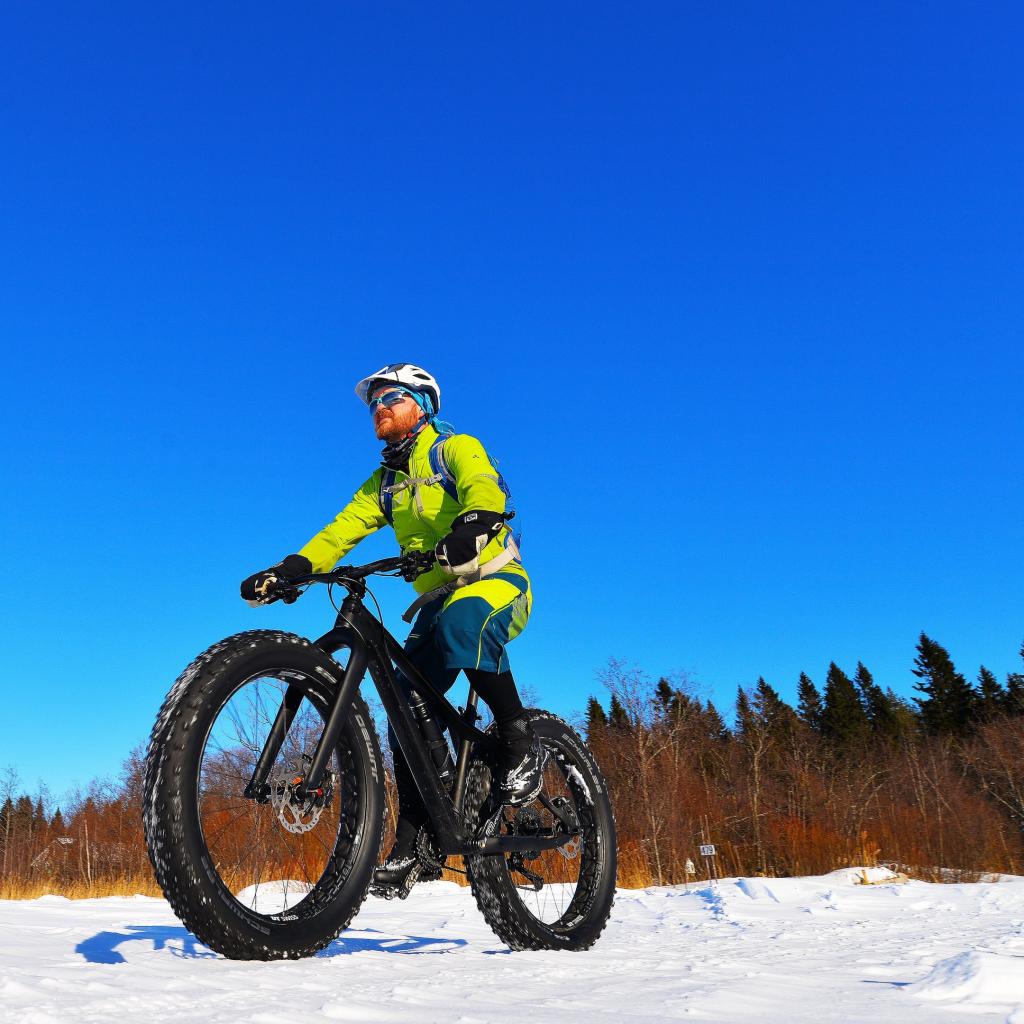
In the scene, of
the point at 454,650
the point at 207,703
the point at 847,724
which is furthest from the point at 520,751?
the point at 847,724

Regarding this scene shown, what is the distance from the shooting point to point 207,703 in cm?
244

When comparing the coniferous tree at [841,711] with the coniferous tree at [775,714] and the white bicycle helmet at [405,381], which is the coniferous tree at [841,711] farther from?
the white bicycle helmet at [405,381]

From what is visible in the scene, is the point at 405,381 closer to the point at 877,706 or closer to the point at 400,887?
the point at 400,887

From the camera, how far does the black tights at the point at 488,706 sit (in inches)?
135

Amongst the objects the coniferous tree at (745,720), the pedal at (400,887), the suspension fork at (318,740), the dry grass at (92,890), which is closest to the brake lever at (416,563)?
the suspension fork at (318,740)

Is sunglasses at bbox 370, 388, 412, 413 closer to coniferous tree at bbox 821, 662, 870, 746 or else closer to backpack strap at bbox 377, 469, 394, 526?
backpack strap at bbox 377, 469, 394, 526

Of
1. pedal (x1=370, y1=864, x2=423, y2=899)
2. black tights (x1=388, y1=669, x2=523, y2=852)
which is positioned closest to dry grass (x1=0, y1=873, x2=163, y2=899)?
black tights (x1=388, y1=669, x2=523, y2=852)

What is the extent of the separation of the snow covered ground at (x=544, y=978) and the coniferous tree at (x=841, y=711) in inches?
2771

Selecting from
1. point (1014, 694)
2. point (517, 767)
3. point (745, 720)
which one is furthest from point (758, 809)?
point (1014, 694)

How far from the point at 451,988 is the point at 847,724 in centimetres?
7501

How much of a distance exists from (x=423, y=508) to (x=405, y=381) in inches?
22.9

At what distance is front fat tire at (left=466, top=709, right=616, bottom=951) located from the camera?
3.41m

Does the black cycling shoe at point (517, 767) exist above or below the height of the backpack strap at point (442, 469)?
below

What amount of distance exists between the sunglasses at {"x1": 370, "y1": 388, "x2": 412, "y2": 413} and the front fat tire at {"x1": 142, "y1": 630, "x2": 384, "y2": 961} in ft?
4.11
